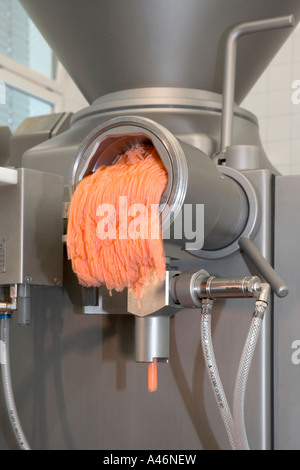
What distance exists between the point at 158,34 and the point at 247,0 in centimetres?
11

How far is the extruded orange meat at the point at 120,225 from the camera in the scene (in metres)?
0.62

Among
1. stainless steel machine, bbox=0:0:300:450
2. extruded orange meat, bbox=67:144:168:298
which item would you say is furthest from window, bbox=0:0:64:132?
extruded orange meat, bbox=67:144:168:298

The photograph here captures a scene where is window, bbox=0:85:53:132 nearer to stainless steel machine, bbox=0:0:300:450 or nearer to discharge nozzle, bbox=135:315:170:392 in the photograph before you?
stainless steel machine, bbox=0:0:300:450

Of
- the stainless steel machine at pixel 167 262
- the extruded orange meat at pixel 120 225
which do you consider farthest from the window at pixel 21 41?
the extruded orange meat at pixel 120 225

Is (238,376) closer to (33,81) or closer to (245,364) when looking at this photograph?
(245,364)

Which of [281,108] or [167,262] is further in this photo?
[281,108]

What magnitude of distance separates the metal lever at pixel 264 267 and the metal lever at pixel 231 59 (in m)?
0.14

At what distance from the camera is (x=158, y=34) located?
830 millimetres

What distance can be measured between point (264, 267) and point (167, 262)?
0.10 meters

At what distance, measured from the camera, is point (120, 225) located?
63cm

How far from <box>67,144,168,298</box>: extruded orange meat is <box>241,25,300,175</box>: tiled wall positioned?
3.51 ft

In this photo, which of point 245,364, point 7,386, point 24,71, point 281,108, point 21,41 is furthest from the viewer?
point 21,41

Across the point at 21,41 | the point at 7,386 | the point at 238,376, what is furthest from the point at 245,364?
the point at 21,41

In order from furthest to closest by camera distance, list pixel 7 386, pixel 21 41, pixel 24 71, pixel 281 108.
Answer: pixel 21 41, pixel 24 71, pixel 281 108, pixel 7 386
